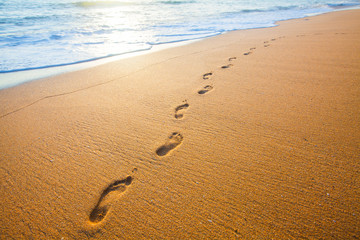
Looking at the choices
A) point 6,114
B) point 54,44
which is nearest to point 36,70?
point 6,114

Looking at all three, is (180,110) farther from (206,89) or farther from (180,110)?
(206,89)

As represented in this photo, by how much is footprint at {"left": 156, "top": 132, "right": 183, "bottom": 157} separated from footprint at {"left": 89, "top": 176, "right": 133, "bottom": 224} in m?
0.33

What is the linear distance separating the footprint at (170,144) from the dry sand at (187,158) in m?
0.01

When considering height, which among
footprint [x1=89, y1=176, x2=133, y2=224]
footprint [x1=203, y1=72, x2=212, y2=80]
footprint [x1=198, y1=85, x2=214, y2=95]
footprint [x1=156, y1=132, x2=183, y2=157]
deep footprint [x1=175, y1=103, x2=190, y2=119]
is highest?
footprint [x1=203, y1=72, x2=212, y2=80]

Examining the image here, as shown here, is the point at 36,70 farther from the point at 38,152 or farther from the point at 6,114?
the point at 38,152

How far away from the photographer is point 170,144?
160cm

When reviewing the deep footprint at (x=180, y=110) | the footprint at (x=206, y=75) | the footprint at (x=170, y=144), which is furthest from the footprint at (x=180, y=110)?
the footprint at (x=206, y=75)

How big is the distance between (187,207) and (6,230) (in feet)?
3.66

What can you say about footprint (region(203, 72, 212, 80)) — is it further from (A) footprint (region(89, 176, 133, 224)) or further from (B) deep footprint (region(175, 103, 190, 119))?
(A) footprint (region(89, 176, 133, 224))

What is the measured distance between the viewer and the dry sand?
3.45 ft

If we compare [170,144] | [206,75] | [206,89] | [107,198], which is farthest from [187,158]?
[206,75]

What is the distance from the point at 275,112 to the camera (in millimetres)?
1860

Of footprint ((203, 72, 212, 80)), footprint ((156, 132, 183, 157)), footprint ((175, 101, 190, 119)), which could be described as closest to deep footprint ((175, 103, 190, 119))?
footprint ((175, 101, 190, 119))

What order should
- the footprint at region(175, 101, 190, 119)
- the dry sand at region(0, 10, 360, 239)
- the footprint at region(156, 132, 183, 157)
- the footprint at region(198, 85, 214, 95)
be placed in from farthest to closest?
the footprint at region(198, 85, 214, 95)
the footprint at region(175, 101, 190, 119)
the footprint at region(156, 132, 183, 157)
the dry sand at region(0, 10, 360, 239)
